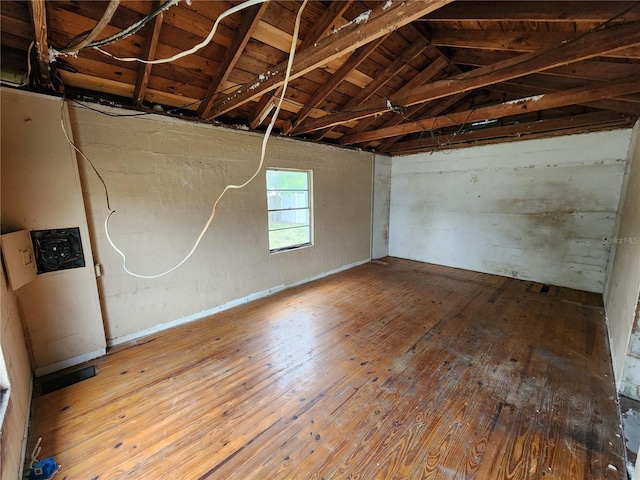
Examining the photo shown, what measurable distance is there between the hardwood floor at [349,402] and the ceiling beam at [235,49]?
250 cm

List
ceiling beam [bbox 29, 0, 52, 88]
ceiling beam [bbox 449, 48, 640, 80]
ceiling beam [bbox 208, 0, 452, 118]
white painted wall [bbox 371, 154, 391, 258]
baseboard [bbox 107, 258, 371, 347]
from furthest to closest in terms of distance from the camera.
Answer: white painted wall [bbox 371, 154, 391, 258], baseboard [bbox 107, 258, 371, 347], ceiling beam [bbox 449, 48, 640, 80], ceiling beam [bbox 29, 0, 52, 88], ceiling beam [bbox 208, 0, 452, 118]

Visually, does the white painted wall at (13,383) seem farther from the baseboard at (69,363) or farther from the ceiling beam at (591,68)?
the ceiling beam at (591,68)

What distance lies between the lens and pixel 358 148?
199 inches

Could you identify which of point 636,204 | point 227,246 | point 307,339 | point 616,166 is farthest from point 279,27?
point 616,166

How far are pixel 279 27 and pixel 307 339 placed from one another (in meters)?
2.89

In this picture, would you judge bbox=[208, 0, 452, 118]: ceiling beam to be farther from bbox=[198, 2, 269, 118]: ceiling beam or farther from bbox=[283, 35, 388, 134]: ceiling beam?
bbox=[283, 35, 388, 134]: ceiling beam

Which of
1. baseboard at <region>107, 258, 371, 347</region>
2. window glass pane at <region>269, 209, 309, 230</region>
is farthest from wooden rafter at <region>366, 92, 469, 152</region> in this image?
baseboard at <region>107, 258, 371, 347</region>

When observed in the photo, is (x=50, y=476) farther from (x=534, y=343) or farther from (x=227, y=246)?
(x=534, y=343)

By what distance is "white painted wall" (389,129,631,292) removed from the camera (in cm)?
375

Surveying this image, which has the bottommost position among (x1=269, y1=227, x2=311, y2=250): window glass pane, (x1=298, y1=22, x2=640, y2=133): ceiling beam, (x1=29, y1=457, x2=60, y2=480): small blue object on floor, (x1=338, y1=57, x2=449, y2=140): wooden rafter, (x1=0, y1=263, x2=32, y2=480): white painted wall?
(x1=29, y1=457, x2=60, y2=480): small blue object on floor

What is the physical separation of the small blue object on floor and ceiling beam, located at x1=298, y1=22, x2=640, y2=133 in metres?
3.80

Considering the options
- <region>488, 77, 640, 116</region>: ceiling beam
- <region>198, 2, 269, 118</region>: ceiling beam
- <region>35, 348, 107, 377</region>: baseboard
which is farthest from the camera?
<region>488, 77, 640, 116</region>: ceiling beam

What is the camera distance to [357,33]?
157 cm

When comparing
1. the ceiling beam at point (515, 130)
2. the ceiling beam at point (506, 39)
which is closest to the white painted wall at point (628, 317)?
the ceiling beam at point (515, 130)
